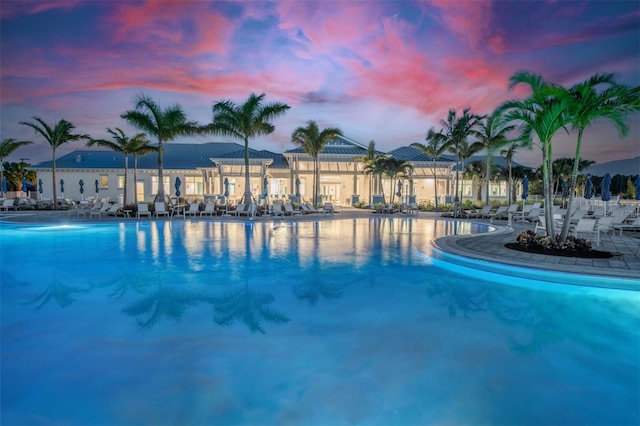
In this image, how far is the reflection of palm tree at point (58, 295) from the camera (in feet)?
18.6

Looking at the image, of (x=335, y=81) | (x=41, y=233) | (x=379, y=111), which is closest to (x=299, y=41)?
(x=335, y=81)

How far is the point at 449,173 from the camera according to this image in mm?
31312

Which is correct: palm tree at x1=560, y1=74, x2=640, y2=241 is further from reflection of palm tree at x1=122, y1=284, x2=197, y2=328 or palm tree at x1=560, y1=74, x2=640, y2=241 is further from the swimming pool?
reflection of palm tree at x1=122, y1=284, x2=197, y2=328

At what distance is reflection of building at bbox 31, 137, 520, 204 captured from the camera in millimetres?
30438

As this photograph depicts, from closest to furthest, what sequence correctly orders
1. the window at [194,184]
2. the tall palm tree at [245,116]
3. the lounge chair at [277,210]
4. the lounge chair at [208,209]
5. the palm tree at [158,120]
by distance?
the palm tree at [158,120], the tall palm tree at [245,116], the lounge chair at [208,209], the lounge chair at [277,210], the window at [194,184]

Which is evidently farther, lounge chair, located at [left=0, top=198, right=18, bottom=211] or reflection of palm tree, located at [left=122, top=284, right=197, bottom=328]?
lounge chair, located at [left=0, top=198, right=18, bottom=211]

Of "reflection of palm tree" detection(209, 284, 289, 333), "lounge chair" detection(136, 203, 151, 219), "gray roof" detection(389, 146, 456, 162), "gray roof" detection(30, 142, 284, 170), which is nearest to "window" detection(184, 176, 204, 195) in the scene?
"gray roof" detection(30, 142, 284, 170)

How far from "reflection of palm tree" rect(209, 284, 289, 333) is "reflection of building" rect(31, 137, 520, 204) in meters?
23.6

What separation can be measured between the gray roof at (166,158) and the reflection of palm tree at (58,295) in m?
23.1

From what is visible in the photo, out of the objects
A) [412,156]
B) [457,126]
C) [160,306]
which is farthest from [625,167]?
[160,306]

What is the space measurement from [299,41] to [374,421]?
22403mm

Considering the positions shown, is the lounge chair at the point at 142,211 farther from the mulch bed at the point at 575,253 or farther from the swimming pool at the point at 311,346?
the mulch bed at the point at 575,253

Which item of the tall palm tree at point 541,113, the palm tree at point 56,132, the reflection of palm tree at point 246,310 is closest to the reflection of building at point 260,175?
the palm tree at point 56,132

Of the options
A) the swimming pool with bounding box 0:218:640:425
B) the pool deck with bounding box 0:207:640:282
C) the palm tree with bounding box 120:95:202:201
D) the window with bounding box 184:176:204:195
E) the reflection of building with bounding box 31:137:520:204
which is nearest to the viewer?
the swimming pool with bounding box 0:218:640:425
